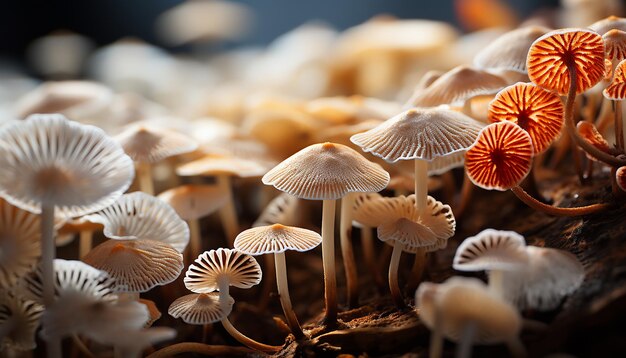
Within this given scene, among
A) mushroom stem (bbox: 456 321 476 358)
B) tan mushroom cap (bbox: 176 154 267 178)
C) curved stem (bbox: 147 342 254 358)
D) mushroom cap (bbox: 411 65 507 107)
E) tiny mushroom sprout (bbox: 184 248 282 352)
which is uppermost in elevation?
mushroom cap (bbox: 411 65 507 107)

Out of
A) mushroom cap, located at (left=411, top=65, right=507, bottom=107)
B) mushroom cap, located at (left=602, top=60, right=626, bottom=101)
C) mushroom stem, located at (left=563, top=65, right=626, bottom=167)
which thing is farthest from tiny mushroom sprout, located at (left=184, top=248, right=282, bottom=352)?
mushroom cap, located at (left=602, top=60, right=626, bottom=101)

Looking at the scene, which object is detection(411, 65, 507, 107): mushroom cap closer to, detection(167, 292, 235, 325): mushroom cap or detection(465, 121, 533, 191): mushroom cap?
detection(465, 121, 533, 191): mushroom cap

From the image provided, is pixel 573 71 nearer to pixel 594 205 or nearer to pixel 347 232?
pixel 594 205

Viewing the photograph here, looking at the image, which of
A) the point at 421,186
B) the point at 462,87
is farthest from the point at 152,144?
the point at 462,87

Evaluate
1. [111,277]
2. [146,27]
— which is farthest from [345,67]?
[146,27]

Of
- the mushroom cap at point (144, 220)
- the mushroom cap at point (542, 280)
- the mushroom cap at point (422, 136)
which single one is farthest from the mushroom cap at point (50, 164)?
the mushroom cap at point (542, 280)

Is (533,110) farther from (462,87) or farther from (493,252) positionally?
(493,252)
